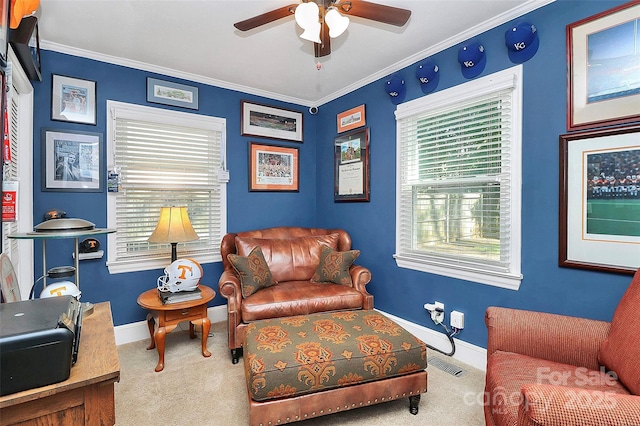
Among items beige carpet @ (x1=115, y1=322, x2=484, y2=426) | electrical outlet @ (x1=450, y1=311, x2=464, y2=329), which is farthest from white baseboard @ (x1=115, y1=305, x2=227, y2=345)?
electrical outlet @ (x1=450, y1=311, x2=464, y2=329)

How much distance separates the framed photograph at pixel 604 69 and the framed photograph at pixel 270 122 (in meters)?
2.73

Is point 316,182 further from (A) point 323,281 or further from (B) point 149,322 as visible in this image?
(B) point 149,322

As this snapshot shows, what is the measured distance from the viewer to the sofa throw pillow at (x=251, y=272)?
8.44 ft

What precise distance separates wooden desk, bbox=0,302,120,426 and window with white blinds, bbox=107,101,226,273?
2.11 m

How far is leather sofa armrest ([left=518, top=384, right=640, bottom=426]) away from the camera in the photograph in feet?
3.00

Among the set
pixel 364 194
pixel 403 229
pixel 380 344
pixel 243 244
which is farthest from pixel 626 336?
pixel 243 244

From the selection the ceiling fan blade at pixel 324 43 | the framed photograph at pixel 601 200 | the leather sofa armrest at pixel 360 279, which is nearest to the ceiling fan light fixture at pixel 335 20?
the ceiling fan blade at pixel 324 43

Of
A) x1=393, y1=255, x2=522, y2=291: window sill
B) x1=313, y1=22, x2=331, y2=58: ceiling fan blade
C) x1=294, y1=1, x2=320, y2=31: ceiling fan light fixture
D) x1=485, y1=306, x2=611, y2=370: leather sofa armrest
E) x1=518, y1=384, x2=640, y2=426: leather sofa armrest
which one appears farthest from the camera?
x1=393, y1=255, x2=522, y2=291: window sill

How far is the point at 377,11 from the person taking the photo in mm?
1729

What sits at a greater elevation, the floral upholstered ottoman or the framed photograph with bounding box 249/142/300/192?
the framed photograph with bounding box 249/142/300/192

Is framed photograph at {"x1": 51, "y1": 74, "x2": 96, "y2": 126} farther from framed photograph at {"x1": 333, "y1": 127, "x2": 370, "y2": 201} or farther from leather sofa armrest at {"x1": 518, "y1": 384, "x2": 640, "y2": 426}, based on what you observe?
leather sofa armrest at {"x1": 518, "y1": 384, "x2": 640, "y2": 426}

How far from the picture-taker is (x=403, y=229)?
2992 mm

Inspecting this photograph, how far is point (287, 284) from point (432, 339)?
4.45 feet

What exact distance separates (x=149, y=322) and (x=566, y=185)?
10.6 ft
